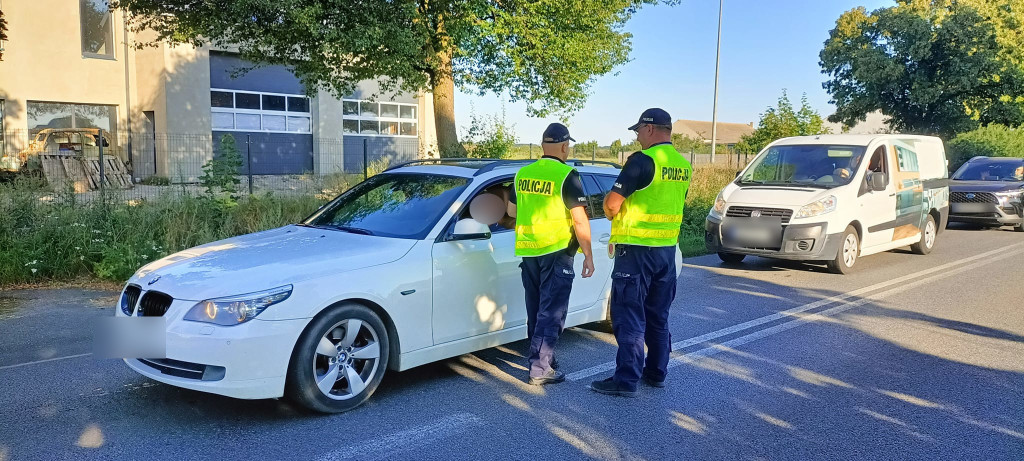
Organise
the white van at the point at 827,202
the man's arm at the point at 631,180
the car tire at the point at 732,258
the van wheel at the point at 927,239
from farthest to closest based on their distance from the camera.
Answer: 1. the van wheel at the point at 927,239
2. the car tire at the point at 732,258
3. the white van at the point at 827,202
4. the man's arm at the point at 631,180

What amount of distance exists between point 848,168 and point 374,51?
Answer: 8963 mm

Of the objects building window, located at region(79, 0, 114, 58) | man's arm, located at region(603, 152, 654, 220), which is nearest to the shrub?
man's arm, located at region(603, 152, 654, 220)

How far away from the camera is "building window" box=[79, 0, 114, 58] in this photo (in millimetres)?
22547

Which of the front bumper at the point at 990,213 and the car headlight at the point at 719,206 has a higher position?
the car headlight at the point at 719,206

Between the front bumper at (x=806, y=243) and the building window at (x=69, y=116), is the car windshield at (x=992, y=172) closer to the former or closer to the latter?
the front bumper at (x=806, y=243)

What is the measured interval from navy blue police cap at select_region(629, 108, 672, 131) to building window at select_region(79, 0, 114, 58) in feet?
73.7

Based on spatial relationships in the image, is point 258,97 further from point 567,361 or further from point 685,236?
point 567,361

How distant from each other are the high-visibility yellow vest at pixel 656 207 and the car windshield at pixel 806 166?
244 inches

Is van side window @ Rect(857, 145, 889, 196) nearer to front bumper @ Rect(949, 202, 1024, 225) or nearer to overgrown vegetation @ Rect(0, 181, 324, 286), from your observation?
front bumper @ Rect(949, 202, 1024, 225)

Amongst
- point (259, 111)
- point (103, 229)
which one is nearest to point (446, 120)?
point (103, 229)

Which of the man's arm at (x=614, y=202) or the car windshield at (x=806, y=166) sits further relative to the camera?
the car windshield at (x=806, y=166)

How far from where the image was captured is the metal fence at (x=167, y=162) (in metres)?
10.7

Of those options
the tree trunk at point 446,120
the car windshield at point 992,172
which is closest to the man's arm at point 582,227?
the tree trunk at point 446,120

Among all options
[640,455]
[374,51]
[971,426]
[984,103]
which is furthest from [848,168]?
[984,103]
